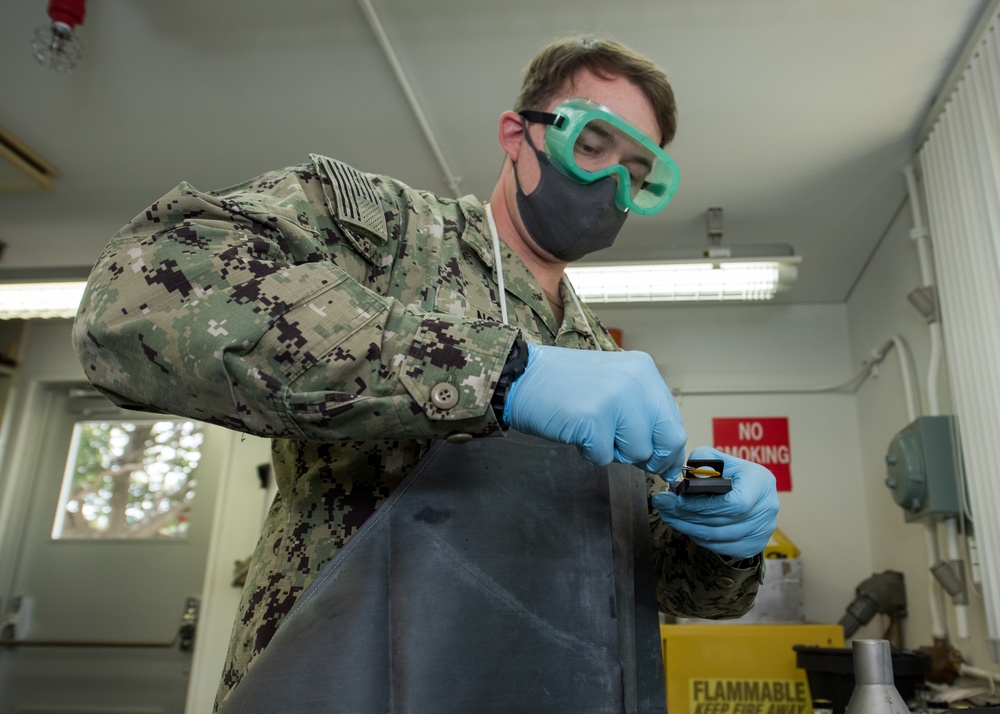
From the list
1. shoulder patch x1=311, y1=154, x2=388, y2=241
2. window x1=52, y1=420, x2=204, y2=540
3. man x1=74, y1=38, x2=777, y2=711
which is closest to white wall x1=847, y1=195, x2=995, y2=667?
man x1=74, y1=38, x2=777, y2=711

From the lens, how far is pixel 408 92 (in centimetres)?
264

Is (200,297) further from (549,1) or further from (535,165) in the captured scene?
(549,1)

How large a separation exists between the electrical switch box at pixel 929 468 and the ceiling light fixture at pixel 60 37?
310cm

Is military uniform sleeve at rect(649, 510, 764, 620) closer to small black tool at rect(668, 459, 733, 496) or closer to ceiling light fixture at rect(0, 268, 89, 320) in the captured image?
small black tool at rect(668, 459, 733, 496)

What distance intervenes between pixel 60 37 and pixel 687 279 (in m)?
2.58

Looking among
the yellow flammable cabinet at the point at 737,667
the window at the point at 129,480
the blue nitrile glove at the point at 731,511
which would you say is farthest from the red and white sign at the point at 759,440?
the window at the point at 129,480

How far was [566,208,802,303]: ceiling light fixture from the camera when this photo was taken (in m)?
3.28

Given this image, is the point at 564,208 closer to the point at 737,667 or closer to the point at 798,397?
the point at 737,667

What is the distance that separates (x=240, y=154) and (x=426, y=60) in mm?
1035

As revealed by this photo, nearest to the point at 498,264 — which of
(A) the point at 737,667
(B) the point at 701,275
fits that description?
(A) the point at 737,667

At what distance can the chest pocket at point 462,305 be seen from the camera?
111cm

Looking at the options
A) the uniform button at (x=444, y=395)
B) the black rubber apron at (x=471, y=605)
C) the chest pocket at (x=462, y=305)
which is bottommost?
the black rubber apron at (x=471, y=605)

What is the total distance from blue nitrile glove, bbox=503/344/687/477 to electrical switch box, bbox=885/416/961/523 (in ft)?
7.08

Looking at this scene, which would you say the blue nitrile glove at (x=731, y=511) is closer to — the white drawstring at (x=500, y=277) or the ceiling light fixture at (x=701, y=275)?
the white drawstring at (x=500, y=277)
